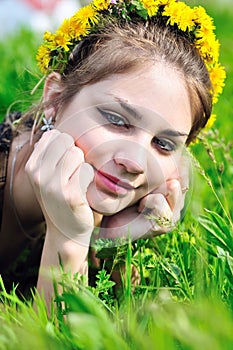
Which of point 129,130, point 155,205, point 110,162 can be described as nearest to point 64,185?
point 110,162

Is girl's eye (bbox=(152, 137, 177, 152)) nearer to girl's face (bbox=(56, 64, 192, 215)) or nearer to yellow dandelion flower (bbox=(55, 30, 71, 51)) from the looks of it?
girl's face (bbox=(56, 64, 192, 215))

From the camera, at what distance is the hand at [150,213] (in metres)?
1.95

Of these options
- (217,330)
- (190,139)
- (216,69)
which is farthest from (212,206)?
(217,330)

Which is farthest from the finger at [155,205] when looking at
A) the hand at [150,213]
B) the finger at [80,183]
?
the finger at [80,183]

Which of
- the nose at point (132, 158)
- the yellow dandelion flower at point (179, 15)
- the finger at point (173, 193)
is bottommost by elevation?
the finger at point (173, 193)

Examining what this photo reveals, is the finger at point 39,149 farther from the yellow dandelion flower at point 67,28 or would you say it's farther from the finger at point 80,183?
the yellow dandelion flower at point 67,28

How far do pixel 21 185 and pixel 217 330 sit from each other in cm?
135

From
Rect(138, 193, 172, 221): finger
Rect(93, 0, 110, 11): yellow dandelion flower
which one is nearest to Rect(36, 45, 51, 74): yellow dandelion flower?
Rect(93, 0, 110, 11): yellow dandelion flower

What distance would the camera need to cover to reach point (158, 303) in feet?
4.71

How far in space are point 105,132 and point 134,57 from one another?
31 cm

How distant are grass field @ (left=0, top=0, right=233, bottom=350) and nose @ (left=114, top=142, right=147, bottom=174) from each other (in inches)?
6.1

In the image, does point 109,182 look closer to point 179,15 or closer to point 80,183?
point 80,183

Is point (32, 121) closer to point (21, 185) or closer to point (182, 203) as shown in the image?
point (21, 185)

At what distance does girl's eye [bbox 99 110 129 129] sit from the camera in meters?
1.86
